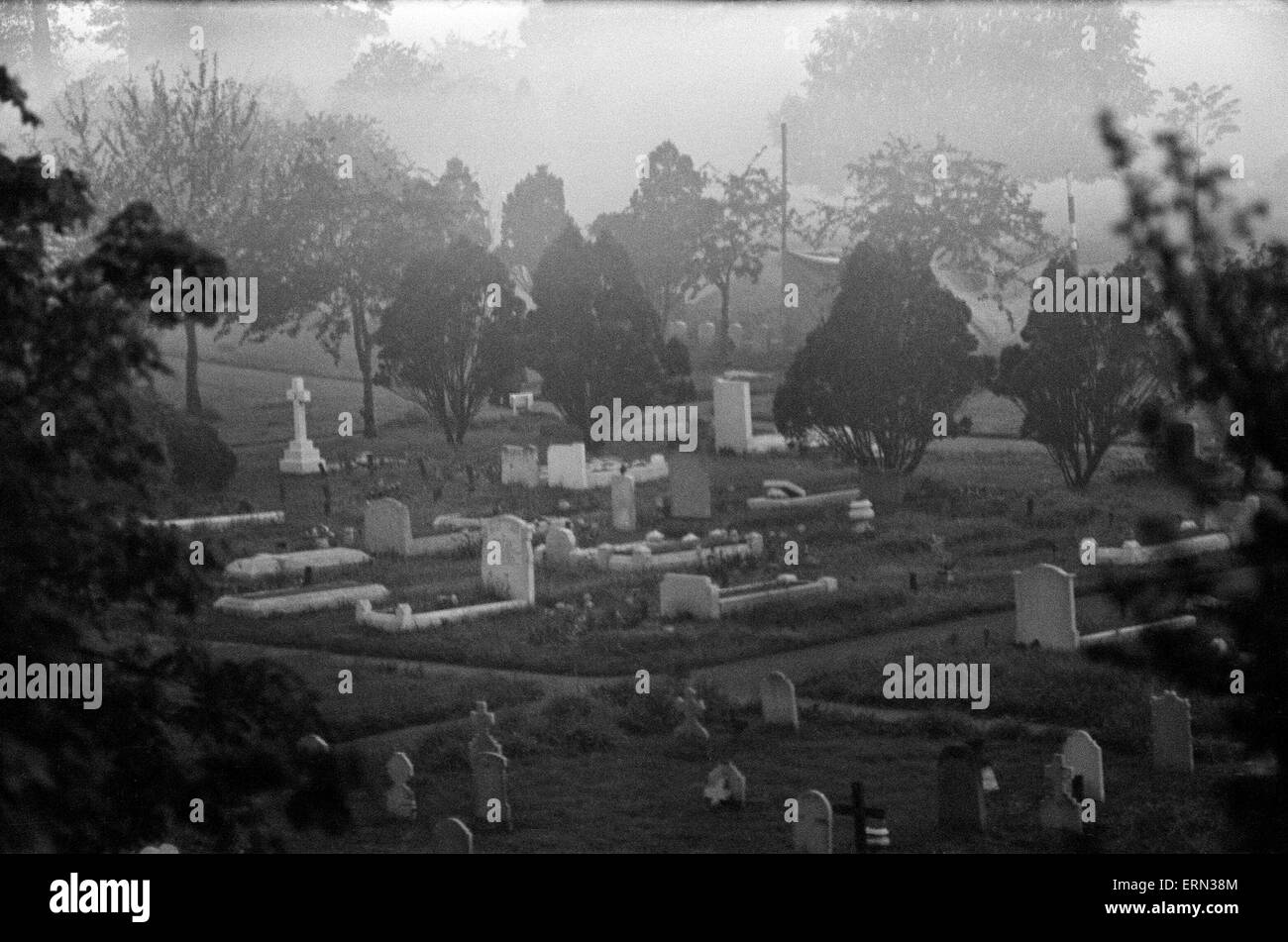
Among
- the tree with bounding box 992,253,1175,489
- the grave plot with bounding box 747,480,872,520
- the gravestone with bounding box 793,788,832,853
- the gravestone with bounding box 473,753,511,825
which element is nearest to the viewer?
the gravestone with bounding box 793,788,832,853

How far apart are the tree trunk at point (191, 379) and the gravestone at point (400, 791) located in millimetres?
2807

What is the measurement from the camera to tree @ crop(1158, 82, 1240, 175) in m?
9.77

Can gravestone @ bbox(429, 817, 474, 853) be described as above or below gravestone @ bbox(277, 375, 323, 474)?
below

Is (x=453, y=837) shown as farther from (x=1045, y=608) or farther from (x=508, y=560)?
(x=1045, y=608)

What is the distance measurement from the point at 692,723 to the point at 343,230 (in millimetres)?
3584

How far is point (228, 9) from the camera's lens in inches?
370

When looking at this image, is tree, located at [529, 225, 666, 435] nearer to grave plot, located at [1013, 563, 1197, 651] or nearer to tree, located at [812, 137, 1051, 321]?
tree, located at [812, 137, 1051, 321]

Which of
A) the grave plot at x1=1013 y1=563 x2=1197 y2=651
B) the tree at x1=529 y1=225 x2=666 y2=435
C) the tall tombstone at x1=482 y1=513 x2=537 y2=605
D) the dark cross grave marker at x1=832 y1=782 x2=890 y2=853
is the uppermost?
the tree at x1=529 y1=225 x2=666 y2=435

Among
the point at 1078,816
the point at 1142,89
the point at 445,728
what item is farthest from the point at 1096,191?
the point at 445,728

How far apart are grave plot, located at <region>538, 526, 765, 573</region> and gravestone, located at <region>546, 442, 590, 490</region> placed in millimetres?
349

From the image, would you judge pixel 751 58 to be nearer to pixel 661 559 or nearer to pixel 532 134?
pixel 532 134

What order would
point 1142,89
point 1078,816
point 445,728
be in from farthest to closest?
1. point 1142,89
2. point 445,728
3. point 1078,816

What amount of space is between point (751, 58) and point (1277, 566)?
6.54 metres

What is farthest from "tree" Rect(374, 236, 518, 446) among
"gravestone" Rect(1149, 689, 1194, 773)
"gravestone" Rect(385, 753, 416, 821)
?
"gravestone" Rect(1149, 689, 1194, 773)
